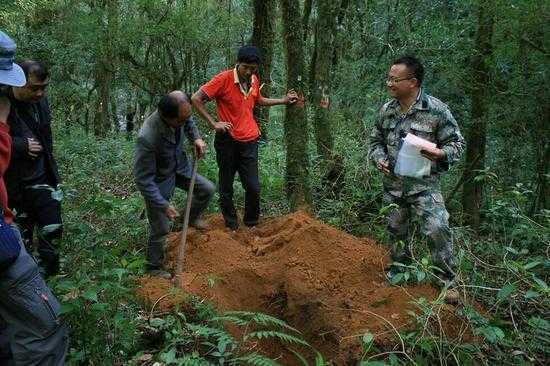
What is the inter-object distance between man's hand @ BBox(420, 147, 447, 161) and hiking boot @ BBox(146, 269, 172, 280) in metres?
2.61

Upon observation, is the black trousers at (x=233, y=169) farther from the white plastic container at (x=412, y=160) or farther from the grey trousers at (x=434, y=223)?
the white plastic container at (x=412, y=160)

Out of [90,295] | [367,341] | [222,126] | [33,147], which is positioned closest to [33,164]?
[33,147]

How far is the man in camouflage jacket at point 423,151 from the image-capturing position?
431 centimetres

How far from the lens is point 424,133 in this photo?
14.5 feet

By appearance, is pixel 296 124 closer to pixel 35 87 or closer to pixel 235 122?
pixel 235 122

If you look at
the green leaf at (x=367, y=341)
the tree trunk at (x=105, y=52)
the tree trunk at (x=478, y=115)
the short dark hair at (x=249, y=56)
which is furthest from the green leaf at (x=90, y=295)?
the tree trunk at (x=105, y=52)

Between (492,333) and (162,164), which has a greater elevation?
(162,164)

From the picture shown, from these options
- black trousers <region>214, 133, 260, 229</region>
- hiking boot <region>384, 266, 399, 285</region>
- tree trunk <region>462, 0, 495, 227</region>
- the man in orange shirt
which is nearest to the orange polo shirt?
the man in orange shirt

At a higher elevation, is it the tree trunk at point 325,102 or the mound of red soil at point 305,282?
the tree trunk at point 325,102

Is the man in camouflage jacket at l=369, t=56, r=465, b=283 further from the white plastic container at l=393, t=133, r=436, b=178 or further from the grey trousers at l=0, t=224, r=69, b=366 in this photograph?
the grey trousers at l=0, t=224, r=69, b=366

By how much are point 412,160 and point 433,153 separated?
0.21 metres

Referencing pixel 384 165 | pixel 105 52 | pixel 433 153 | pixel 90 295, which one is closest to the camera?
pixel 90 295

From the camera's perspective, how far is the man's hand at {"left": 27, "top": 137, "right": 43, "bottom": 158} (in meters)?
4.32

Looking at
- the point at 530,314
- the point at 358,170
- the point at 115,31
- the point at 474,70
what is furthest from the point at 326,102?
the point at 115,31
